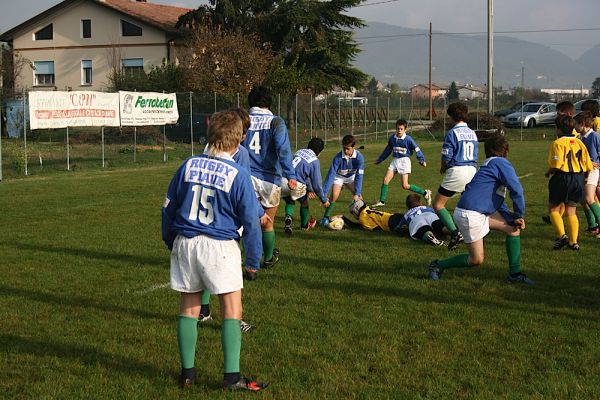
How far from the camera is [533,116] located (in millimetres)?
42750

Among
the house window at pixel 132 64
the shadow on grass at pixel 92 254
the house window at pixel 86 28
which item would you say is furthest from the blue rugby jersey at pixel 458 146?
the house window at pixel 86 28

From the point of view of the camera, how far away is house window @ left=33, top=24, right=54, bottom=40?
2016 inches

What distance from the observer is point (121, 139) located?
1277 inches

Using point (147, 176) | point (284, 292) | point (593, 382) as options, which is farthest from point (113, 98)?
point (593, 382)

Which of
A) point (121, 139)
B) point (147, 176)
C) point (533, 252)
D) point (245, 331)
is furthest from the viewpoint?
point (121, 139)

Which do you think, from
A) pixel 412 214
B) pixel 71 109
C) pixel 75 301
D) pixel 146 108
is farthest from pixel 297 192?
pixel 146 108

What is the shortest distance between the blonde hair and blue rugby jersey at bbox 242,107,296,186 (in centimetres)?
348

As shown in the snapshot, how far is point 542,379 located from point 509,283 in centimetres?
277

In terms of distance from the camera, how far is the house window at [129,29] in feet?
160

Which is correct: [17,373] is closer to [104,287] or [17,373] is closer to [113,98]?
[104,287]

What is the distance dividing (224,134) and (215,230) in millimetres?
606

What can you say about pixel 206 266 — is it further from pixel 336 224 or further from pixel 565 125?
pixel 336 224

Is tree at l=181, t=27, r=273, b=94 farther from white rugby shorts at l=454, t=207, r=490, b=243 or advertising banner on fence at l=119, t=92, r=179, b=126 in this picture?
white rugby shorts at l=454, t=207, r=490, b=243

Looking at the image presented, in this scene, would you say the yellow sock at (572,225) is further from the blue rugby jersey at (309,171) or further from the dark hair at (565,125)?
the blue rugby jersey at (309,171)
